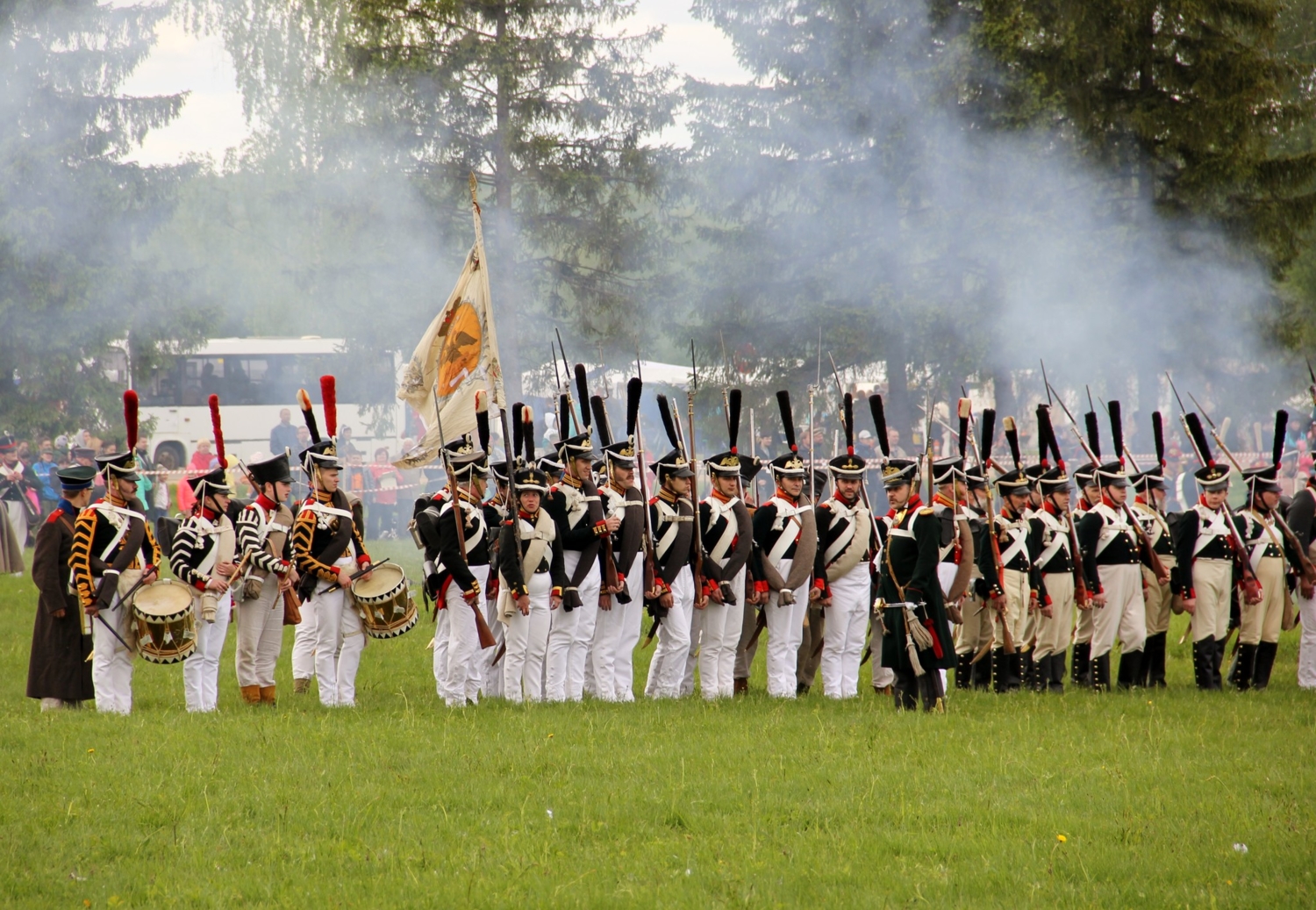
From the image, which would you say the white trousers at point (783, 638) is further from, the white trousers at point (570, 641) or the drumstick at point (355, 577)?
the drumstick at point (355, 577)

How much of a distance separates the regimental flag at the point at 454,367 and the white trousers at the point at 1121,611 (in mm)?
5718

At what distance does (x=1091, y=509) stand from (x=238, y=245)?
85.9 feet

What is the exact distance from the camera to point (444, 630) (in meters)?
11.5

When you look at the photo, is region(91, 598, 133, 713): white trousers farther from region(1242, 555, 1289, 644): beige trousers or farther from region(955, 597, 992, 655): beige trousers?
region(1242, 555, 1289, 644): beige trousers

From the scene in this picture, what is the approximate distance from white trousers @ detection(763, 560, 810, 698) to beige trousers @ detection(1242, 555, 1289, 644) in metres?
3.98

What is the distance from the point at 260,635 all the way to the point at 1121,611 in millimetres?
7364

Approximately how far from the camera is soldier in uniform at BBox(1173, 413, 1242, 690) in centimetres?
1239

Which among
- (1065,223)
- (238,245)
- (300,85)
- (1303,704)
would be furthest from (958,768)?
(238,245)

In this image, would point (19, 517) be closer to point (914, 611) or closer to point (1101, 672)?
point (914, 611)

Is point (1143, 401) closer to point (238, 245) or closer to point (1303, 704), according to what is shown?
point (1303, 704)

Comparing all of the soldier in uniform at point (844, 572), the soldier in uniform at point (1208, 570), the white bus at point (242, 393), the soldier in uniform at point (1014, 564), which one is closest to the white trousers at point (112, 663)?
the soldier in uniform at point (844, 572)

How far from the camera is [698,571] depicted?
11.8 m

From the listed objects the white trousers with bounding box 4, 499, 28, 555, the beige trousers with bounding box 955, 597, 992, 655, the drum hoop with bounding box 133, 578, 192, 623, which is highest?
the white trousers with bounding box 4, 499, 28, 555

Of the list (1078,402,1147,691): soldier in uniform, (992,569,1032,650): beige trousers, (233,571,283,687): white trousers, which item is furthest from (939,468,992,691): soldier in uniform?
(233,571,283,687): white trousers
